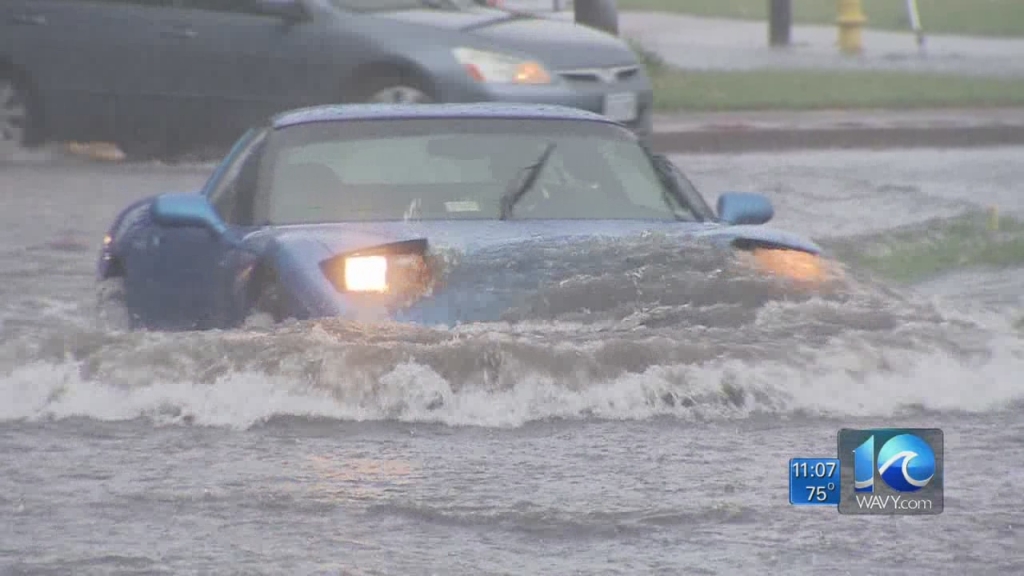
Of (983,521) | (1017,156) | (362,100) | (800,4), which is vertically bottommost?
(800,4)

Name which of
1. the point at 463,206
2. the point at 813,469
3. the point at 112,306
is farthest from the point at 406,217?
the point at 813,469

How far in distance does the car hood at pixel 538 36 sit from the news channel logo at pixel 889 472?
978cm

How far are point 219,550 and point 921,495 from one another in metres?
1.60

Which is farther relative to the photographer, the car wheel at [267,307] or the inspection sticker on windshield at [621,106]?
the inspection sticker on windshield at [621,106]

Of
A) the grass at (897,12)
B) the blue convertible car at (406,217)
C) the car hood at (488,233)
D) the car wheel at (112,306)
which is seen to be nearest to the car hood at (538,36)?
the car wheel at (112,306)

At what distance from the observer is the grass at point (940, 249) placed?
11.0 m

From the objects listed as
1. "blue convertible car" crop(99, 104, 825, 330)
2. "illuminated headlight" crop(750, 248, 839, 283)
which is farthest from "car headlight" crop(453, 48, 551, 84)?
"illuminated headlight" crop(750, 248, 839, 283)

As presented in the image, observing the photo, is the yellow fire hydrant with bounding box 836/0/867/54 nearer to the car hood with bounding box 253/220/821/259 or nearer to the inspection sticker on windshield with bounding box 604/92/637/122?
the inspection sticker on windshield with bounding box 604/92/637/122

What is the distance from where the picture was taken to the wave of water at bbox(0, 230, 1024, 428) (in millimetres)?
6719

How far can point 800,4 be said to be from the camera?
1724 inches

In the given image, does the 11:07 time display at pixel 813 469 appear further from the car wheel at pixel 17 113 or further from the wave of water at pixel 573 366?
the car wheel at pixel 17 113

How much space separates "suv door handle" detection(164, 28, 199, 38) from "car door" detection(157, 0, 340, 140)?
10mm

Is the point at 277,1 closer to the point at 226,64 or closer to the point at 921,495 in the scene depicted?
the point at 226,64

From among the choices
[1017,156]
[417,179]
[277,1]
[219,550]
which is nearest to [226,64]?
[277,1]
